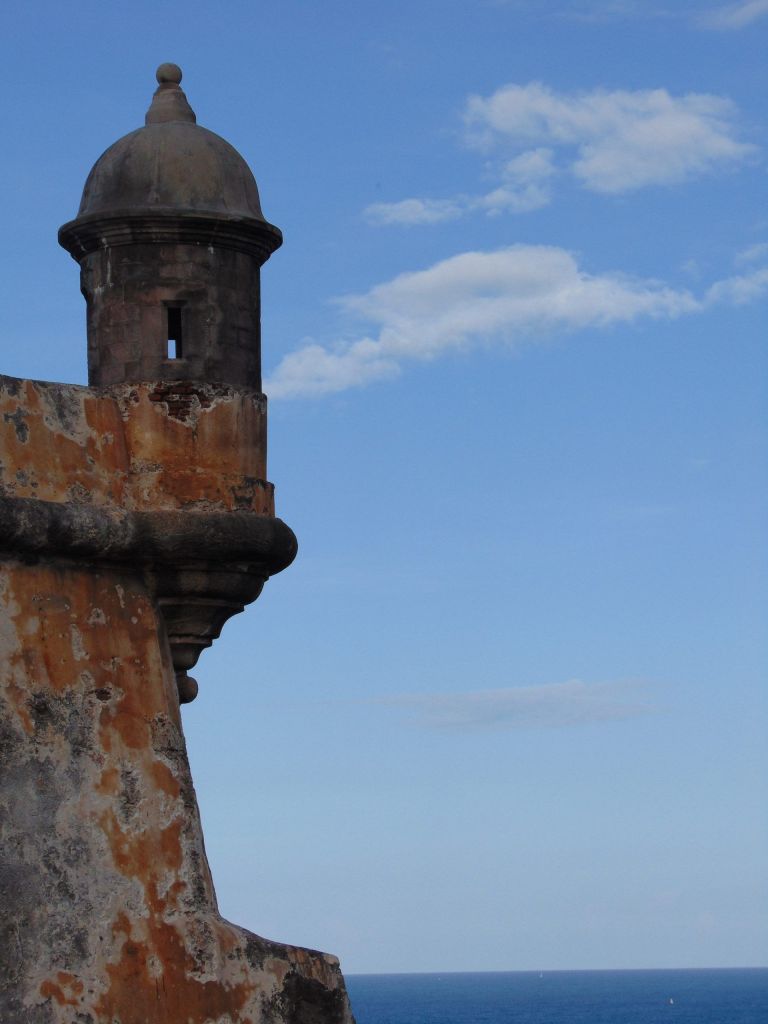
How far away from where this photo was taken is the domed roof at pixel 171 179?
10.7 m

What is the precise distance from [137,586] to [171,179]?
207 centimetres

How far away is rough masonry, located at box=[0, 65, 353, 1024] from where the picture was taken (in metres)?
9.52

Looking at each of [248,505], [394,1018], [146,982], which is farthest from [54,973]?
[394,1018]

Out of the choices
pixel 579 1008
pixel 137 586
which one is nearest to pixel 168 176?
pixel 137 586

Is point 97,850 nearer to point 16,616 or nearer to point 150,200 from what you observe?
point 16,616

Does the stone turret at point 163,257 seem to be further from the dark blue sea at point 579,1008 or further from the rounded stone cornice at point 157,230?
the dark blue sea at point 579,1008

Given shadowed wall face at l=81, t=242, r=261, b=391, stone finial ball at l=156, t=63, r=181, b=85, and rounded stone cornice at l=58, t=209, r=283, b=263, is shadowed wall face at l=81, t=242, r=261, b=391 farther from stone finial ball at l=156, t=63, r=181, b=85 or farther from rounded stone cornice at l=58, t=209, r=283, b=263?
stone finial ball at l=156, t=63, r=181, b=85

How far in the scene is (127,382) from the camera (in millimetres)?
10695

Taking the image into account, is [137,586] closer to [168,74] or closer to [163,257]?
[163,257]

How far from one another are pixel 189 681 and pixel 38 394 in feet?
5.73

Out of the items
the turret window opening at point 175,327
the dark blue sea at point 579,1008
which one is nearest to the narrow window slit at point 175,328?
the turret window opening at point 175,327

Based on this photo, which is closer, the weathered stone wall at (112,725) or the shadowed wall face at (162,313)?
the weathered stone wall at (112,725)

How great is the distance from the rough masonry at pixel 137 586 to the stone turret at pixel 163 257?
11 mm

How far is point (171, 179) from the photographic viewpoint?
35.3ft
